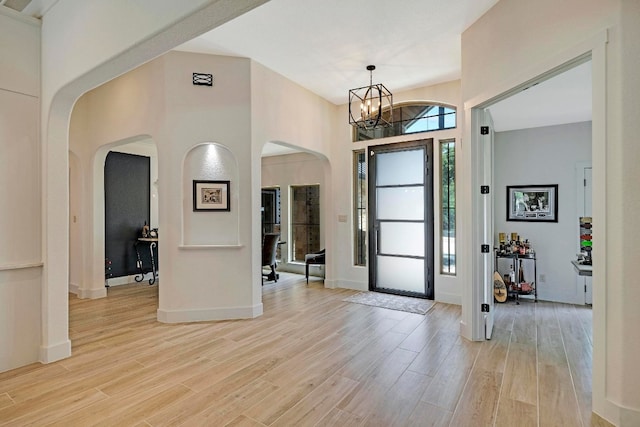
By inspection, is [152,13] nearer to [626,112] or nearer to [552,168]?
[626,112]

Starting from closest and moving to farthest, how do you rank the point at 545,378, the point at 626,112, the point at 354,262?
1. the point at 626,112
2. the point at 545,378
3. the point at 354,262

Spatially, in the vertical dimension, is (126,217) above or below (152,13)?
below

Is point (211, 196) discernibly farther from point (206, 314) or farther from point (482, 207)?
point (482, 207)

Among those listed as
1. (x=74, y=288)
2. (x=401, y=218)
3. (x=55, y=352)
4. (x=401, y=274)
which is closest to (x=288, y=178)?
(x=401, y=218)

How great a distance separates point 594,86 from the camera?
7.50 feet

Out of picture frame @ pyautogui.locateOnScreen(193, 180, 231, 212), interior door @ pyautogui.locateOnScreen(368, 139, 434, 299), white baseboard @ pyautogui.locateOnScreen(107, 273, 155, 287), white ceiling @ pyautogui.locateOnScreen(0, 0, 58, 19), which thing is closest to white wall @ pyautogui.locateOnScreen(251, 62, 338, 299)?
picture frame @ pyautogui.locateOnScreen(193, 180, 231, 212)

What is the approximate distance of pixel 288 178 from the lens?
27.7 ft

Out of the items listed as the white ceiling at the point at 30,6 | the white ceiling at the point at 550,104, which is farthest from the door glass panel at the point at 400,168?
the white ceiling at the point at 30,6

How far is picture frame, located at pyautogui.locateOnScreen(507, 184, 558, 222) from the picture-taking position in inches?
212

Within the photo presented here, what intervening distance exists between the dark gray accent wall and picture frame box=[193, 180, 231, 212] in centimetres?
295

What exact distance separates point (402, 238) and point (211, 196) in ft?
10.6

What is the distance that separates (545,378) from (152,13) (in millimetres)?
4028

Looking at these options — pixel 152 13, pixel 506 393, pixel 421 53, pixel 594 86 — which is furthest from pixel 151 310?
pixel 594 86

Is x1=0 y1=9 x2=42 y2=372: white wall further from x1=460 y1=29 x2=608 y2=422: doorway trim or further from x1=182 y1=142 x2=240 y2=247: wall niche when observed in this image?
x1=460 y1=29 x2=608 y2=422: doorway trim
